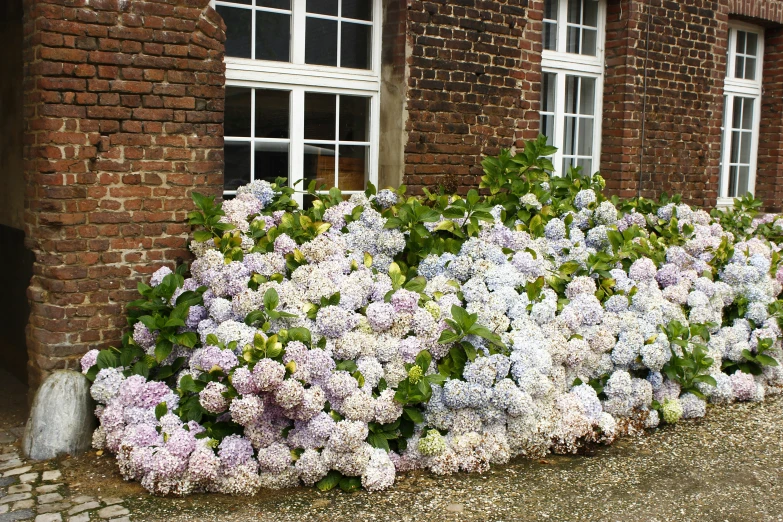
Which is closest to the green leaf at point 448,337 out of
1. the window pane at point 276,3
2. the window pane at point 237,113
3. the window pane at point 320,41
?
the window pane at point 237,113

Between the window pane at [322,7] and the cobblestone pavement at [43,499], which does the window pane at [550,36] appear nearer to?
the window pane at [322,7]

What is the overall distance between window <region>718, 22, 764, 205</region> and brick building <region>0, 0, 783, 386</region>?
0.03 m

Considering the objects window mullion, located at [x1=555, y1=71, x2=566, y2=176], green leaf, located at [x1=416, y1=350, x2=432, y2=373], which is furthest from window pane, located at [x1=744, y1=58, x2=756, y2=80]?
green leaf, located at [x1=416, y1=350, x2=432, y2=373]

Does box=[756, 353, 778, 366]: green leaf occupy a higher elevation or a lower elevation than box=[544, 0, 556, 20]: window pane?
lower

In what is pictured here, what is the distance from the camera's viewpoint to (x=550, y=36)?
26.4ft

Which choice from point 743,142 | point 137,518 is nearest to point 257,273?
point 137,518

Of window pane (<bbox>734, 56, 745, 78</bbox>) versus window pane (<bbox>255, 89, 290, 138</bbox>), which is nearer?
window pane (<bbox>255, 89, 290, 138</bbox>)

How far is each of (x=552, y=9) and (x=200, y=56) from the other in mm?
4173

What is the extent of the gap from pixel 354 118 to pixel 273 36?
3.25 ft

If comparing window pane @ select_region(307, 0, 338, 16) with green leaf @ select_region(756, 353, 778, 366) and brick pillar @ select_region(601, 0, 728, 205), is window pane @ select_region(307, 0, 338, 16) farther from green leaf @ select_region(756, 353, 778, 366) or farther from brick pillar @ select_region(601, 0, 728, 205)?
green leaf @ select_region(756, 353, 778, 366)

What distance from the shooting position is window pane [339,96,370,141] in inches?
262

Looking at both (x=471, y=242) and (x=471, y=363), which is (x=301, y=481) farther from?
(x=471, y=242)

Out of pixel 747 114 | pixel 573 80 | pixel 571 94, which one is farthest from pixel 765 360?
pixel 747 114

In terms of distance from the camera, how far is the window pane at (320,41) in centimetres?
635
